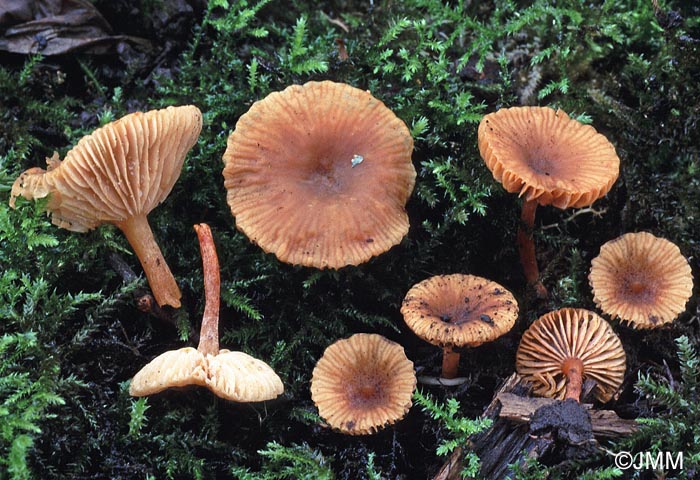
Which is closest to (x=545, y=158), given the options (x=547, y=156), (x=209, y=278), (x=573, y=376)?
(x=547, y=156)

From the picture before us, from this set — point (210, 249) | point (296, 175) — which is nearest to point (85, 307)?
point (210, 249)

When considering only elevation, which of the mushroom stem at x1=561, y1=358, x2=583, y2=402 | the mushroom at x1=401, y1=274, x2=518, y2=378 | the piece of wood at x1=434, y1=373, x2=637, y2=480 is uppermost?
the mushroom at x1=401, y1=274, x2=518, y2=378

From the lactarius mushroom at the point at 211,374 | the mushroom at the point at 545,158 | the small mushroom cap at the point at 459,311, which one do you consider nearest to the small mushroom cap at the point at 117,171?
the lactarius mushroom at the point at 211,374

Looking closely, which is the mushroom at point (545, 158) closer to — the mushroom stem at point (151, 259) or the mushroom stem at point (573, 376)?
the mushroom stem at point (573, 376)

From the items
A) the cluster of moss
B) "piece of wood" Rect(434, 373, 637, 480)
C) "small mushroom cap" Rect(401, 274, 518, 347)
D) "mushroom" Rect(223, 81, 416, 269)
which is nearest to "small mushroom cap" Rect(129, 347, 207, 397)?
the cluster of moss

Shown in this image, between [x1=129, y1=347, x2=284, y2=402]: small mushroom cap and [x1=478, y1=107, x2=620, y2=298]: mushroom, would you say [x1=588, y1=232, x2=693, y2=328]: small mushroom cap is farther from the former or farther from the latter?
[x1=129, y1=347, x2=284, y2=402]: small mushroom cap
